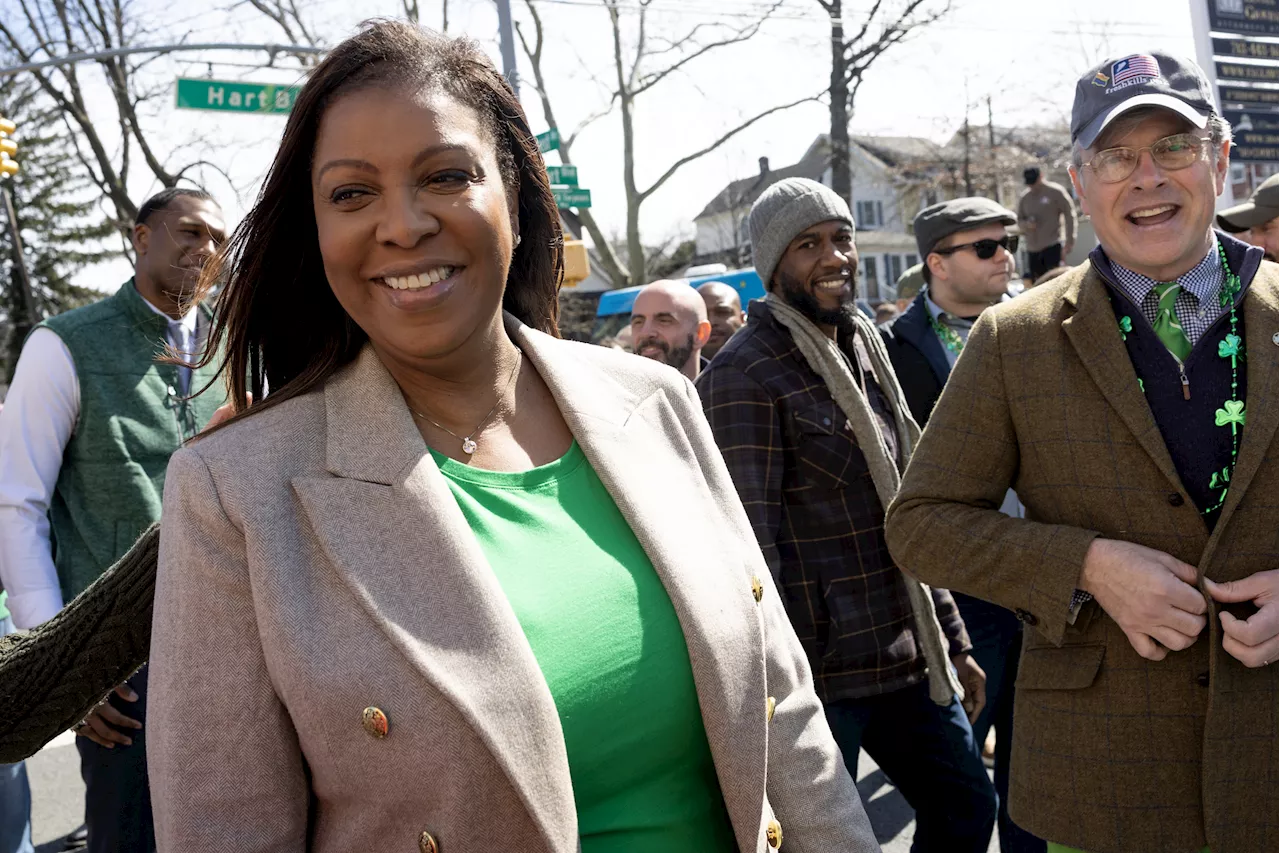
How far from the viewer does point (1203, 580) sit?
2416 mm

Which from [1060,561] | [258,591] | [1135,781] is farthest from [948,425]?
[258,591]

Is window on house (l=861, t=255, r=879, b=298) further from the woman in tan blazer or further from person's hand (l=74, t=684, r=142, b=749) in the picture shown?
the woman in tan blazer

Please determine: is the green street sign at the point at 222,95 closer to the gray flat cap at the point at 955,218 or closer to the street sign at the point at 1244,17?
the gray flat cap at the point at 955,218

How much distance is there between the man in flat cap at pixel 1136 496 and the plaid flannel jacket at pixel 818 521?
0.90 meters

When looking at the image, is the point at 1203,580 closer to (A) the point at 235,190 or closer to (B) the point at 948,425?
(B) the point at 948,425

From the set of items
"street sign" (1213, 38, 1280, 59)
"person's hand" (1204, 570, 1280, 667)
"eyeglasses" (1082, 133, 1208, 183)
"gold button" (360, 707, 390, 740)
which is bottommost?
"person's hand" (1204, 570, 1280, 667)

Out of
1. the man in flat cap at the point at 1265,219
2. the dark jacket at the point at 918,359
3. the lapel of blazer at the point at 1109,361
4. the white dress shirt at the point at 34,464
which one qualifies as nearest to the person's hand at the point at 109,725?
the white dress shirt at the point at 34,464

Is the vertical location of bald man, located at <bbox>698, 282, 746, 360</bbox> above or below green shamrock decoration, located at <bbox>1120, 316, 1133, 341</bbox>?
above

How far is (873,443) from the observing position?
3812mm

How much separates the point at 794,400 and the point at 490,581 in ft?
7.35

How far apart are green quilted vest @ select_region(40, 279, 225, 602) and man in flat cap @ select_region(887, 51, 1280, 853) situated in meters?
2.53

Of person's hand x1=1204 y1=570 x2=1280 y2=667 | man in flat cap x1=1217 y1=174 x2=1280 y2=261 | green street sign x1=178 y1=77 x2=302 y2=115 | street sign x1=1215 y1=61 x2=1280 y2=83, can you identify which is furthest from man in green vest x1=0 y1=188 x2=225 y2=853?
street sign x1=1215 y1=61 x2=1280 y2=83

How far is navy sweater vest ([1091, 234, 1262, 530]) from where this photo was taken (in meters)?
2.52

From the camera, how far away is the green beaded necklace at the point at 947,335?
5.28 metres
